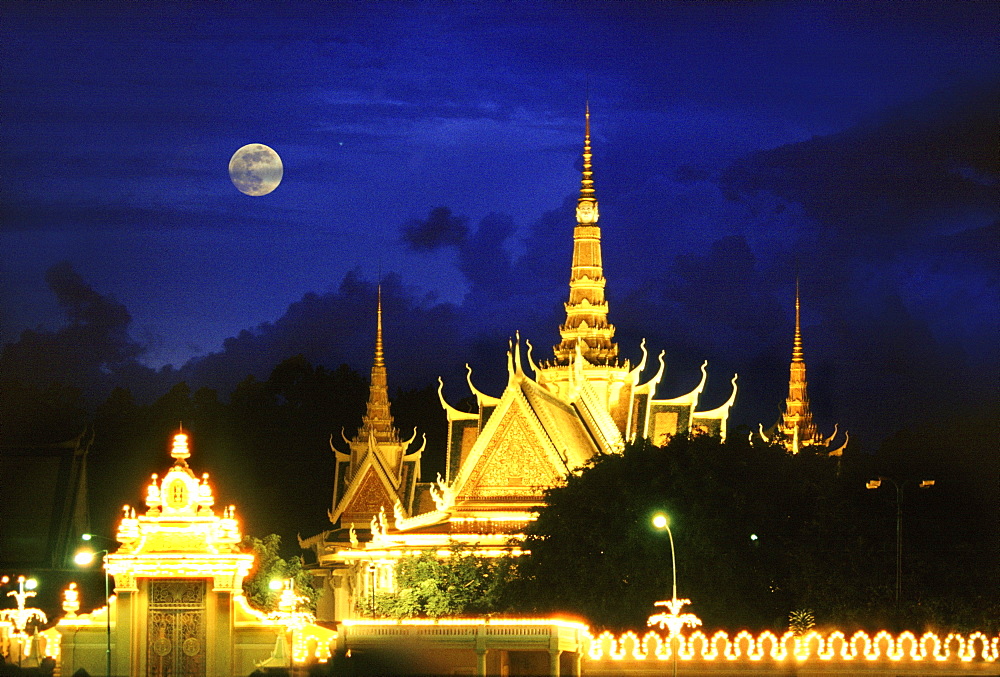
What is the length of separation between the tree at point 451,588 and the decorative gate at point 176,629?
1308 centimetres

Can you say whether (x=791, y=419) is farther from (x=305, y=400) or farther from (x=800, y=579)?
(x=800, y=579)

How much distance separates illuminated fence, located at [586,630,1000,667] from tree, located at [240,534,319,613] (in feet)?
48.1

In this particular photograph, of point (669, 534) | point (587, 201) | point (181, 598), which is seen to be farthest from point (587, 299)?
point (181, 598)

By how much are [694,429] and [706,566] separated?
1695 cm

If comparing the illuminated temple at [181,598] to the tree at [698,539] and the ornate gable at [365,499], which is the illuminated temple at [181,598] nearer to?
the tree at [698,539]

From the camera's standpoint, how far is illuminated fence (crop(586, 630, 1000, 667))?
1651 inches

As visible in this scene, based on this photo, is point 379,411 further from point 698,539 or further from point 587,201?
point 698,539

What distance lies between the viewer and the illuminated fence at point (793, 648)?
138 feet

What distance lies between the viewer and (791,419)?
3292 inches

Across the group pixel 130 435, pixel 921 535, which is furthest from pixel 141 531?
pixel 130 435

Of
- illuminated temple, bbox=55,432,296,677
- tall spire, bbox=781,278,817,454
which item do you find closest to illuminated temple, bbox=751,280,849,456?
tall spire, bbox=781,278,817,454

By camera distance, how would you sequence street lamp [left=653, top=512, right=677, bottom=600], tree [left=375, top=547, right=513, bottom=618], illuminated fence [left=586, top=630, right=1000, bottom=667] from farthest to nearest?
tree [left=375, top=547, right=513, bottom=618]
illuminated fence [left=586, top=630, right=1000, bottom=667]
street lamp [left=653, top=512, right=677, bottom=600]

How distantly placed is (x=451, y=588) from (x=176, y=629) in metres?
15.3

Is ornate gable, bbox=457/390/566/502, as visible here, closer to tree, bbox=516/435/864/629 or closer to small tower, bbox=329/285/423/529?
tree, bbox=516/435/864/629
